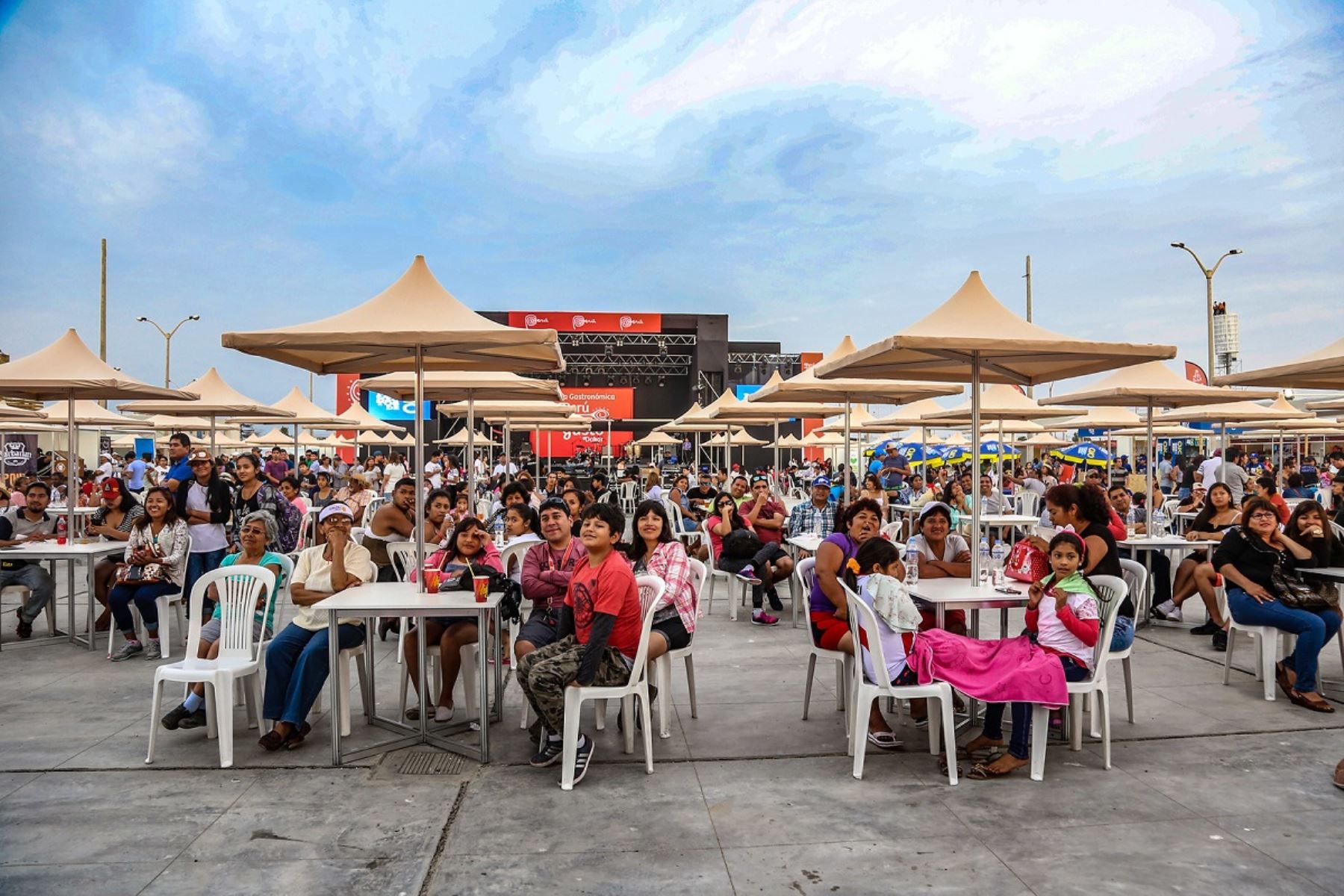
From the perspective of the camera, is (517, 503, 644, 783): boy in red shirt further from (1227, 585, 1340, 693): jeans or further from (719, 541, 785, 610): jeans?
(719, 541, 785, 610): jeans

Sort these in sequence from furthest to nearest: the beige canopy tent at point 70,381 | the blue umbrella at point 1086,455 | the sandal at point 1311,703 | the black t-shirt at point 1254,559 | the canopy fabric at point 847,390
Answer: the blue umbrella at point 1086,455 < the canopy fabric at point 847,390 < the beige canopy tent at point 70,381 < the black t-shirt at point 1254,559 < the sandal at point 1311,703

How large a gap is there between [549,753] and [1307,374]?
22.1ft

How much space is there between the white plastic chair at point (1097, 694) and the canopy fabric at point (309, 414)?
44.4ft

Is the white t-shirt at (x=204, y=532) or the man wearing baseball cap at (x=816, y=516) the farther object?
the man wearing baseball cap at (x=816, y=516)

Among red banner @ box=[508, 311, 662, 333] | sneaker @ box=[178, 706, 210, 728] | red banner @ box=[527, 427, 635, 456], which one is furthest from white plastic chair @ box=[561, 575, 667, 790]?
red banner @ box=[527, 427, 635, 456]

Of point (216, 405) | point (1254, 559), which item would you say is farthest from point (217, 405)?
point (1254, 559)

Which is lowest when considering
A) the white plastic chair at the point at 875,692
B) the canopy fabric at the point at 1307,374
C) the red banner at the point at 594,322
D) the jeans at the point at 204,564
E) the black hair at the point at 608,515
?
the white plastic chair at the point at 875,692

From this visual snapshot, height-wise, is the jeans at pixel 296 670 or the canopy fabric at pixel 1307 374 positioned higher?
the canopy fabric at pixel 1307 374

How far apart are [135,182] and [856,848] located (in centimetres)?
594

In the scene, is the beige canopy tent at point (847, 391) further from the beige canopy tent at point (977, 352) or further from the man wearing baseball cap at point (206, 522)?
the man wearing baseball cap at point (206, 522)

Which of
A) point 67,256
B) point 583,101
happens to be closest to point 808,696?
point 67,256

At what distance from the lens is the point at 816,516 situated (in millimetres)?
8984

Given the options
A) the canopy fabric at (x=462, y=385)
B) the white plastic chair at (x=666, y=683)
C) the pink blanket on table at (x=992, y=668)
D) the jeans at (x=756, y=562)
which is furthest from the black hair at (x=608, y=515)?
the canopy fabric at (x=462, y=385)

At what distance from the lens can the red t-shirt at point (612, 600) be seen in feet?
14.3
